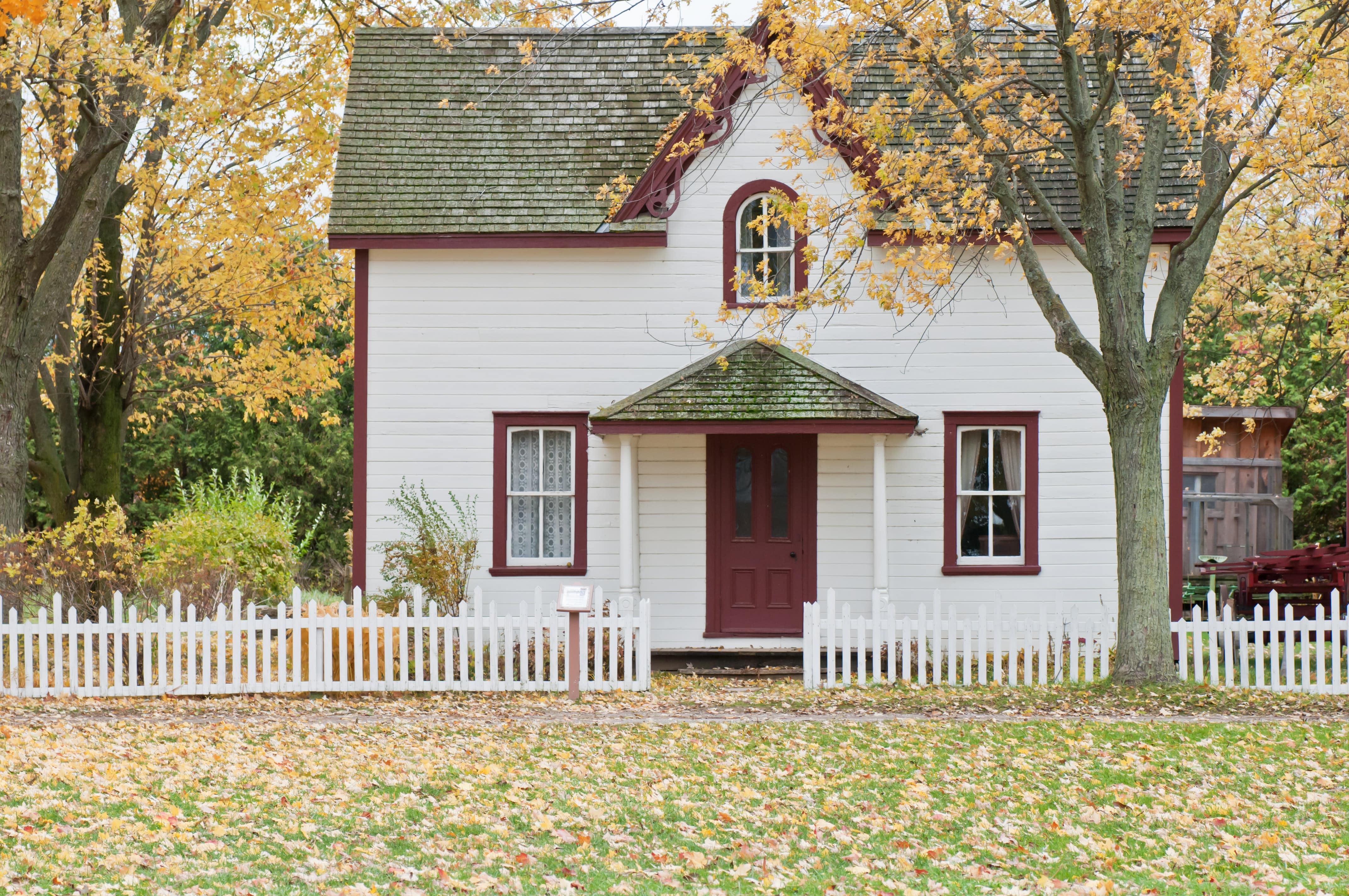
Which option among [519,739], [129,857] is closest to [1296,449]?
[519,739]

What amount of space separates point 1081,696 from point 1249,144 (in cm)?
533

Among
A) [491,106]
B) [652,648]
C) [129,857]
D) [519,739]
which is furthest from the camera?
[491,106]

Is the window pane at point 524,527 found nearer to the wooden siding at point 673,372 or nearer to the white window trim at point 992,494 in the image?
the wooden siding at point 673,372

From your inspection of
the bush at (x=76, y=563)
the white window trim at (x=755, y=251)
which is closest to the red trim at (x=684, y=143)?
the white window trim at (x=755, y=251)

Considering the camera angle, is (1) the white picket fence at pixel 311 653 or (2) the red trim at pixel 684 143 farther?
(2) the red trim at pixel 684 143

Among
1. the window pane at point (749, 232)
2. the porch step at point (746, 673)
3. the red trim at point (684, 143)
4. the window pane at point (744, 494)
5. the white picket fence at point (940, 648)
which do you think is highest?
the red trim at point (684, 143)

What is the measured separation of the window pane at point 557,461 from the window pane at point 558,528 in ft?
0.56

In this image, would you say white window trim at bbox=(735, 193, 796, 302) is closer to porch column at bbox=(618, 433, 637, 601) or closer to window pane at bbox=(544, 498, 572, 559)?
porch column at bbox=(618, 433, 637, 601)

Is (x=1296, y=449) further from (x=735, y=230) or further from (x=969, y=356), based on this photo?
(x=735, y=230)

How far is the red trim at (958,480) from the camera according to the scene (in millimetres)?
15609

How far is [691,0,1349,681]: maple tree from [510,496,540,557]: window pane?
407 centimetres

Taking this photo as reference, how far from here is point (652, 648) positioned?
15281mm

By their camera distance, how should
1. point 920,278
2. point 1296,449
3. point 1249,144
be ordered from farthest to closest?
point 1296,449
point 920,278
point 1249,144

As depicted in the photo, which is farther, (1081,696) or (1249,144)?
(1081,696)
